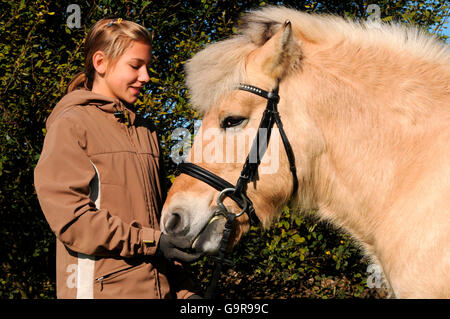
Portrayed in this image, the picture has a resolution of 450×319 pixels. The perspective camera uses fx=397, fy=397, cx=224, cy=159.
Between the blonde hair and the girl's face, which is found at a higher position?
the blonde hair

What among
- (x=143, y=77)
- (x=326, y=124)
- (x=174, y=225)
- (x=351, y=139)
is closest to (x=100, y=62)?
(x=143, y=77)

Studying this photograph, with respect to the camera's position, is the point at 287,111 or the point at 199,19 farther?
the point at 199,19

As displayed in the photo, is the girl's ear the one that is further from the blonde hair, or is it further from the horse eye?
the horse eye

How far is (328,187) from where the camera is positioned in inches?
91.4

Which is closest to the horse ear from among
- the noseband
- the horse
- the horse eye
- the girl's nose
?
the horse

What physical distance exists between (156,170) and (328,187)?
Answer: 1.00m

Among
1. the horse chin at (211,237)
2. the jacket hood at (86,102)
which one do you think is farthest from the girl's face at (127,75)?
the horse chin at (211,237)

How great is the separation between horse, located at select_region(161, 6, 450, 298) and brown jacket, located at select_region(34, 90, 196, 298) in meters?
0.21

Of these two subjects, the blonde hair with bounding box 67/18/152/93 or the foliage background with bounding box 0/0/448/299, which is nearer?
the blonde hair with bounding box 67/18/152/93

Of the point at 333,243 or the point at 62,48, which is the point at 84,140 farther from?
the point at 333,243

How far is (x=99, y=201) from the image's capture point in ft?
6.38

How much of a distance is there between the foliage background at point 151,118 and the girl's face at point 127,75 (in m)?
1.39

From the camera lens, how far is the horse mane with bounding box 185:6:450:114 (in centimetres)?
231
